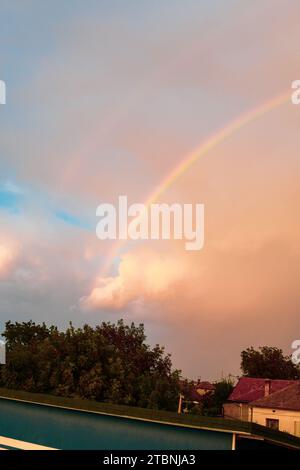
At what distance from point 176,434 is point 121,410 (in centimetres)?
194

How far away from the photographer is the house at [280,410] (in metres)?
58.5

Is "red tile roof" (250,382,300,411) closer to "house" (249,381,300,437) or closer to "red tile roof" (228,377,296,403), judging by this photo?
"house" (249,381,300,437)

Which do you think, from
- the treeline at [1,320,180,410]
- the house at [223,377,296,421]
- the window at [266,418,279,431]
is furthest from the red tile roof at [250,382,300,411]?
the treeline at [1,320,180,410]

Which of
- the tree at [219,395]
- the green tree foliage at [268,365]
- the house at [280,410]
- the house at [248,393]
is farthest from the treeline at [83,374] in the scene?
the green tree foliage at [268,365]

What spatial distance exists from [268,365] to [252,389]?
42.0m

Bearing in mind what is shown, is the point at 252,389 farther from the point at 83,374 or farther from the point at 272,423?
the point at 83,374

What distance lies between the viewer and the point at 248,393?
7431 centimetres

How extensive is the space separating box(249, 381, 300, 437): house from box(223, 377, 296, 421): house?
727 cm

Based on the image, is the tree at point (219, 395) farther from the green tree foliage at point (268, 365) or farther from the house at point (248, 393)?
the green tree foliage at point (268, 365)

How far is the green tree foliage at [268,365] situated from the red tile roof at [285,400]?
2075 inches

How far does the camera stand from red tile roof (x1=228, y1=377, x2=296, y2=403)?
73000 mm

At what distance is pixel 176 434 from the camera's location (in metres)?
16.5
